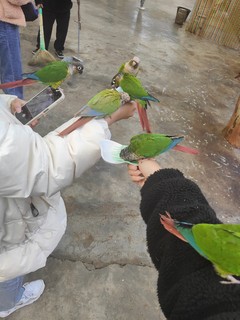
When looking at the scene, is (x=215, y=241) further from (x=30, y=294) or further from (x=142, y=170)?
(x=30, y=294)

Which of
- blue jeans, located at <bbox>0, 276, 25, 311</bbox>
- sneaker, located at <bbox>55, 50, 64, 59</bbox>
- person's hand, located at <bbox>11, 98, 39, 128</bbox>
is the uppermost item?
person's hand, located at <bbox>11, 98, 39, 128</bbox>

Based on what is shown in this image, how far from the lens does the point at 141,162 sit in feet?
3.67

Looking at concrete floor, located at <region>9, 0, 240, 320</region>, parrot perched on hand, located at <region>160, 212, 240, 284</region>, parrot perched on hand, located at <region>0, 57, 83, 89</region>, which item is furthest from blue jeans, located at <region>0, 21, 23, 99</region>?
parrot perched on hand, located at <region>160, 212, 240, 284</region>

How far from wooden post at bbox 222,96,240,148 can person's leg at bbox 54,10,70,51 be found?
2.26 m

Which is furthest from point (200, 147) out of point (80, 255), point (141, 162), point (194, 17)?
point (194, 17)

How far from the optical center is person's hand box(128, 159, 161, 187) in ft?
3.50

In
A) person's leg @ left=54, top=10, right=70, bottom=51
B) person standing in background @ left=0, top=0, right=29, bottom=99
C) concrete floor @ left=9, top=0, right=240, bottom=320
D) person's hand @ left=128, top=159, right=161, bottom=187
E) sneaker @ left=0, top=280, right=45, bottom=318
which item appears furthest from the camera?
person's leg @ left=54, top=10, right=70, bottom=51

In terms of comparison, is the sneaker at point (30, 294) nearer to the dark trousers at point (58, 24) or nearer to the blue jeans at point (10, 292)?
the blue jeans at point (10, 292)

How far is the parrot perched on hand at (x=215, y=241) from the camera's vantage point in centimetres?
72

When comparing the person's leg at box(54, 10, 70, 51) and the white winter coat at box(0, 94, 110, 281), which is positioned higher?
the white winter coat at box(0, 94, 110, 281)

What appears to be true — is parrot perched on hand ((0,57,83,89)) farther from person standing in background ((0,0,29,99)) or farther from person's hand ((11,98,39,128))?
person standing in background ((0,0,29,99))

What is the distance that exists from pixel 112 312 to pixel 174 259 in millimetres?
1028

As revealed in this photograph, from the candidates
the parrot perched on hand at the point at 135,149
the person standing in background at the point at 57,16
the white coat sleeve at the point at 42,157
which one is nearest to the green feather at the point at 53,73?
the white coat sleeve at the point at 42,157

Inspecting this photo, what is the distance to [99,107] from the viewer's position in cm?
128
